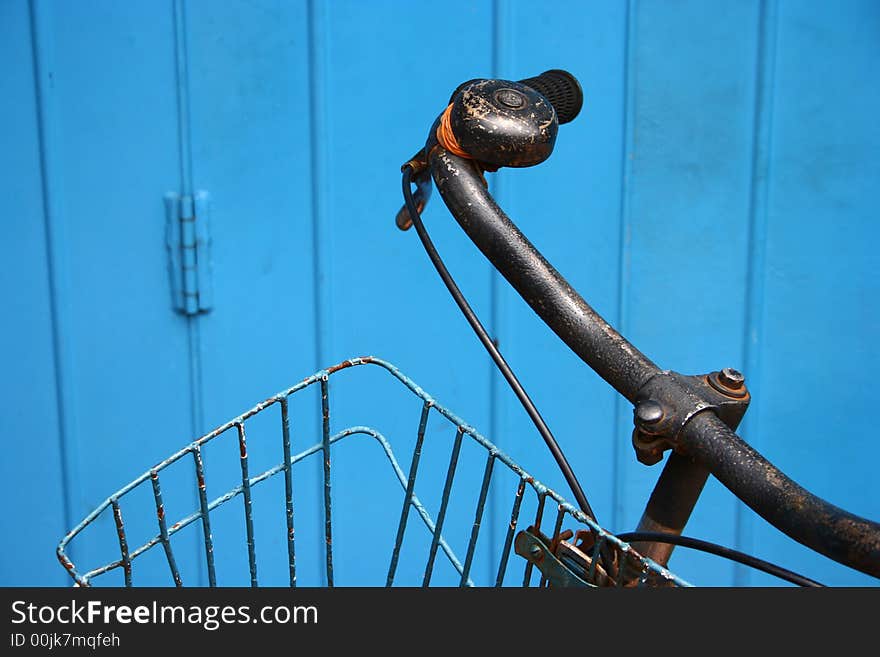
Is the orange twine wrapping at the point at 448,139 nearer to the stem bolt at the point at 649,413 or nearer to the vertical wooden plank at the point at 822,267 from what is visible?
the stem bolt at the point at 649,413

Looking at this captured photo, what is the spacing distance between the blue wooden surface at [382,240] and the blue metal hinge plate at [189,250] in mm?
17

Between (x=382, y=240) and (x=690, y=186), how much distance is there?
1.64 ft

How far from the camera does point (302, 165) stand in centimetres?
139

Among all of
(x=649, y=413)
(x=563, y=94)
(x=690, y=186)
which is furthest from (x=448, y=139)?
(x=690, y=186)

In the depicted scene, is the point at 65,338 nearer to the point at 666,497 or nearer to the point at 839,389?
the point at 666,497

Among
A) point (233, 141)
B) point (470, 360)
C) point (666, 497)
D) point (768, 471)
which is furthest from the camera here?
point (470, 360)

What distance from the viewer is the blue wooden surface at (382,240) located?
53.0 inches

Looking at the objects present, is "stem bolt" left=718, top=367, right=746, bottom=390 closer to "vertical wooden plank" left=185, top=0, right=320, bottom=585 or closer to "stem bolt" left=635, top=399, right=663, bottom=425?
"stem bolt" left=635, top=399, right=663, bottom=425

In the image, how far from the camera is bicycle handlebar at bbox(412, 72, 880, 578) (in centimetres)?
40

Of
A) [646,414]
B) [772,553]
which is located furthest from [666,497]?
[772,553]

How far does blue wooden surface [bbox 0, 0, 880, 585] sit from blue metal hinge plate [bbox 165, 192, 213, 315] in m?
0.02

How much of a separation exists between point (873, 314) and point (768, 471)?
4.10ft

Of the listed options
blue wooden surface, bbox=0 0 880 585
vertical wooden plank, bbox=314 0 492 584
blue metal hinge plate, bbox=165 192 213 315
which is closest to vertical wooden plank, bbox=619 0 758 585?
blue wooden surface, bbox=0 0 880 585

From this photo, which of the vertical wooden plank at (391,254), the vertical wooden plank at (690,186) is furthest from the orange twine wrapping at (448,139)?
the vertical wooden plank at (690,186)
